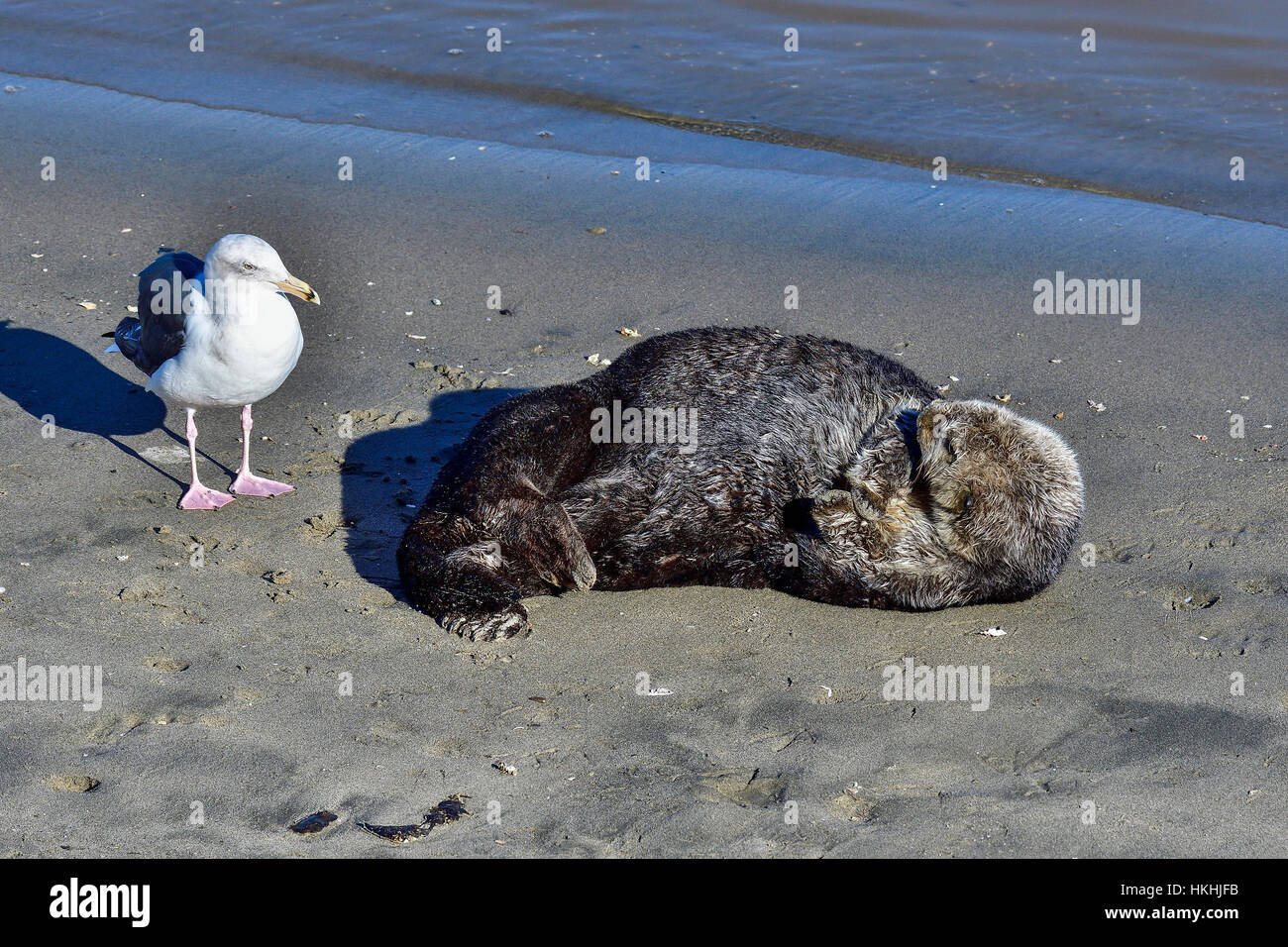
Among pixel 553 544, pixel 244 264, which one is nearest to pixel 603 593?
pixel 553 544

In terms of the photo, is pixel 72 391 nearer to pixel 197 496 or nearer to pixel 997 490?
pixel 197 496

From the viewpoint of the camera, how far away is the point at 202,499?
6.55 m

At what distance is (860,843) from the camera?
416 centimetres

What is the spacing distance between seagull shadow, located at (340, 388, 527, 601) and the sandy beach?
0.03 meters

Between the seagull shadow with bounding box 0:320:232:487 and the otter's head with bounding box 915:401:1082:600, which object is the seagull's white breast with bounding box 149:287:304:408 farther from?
the otter's head with bounding box 915:401:1082:600

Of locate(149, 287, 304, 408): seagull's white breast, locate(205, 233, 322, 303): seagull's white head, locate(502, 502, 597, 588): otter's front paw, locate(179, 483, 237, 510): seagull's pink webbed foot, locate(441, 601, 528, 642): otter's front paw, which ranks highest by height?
locate(205, 233, 322, 303): seagull's white head

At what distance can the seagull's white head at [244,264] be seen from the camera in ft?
20.5

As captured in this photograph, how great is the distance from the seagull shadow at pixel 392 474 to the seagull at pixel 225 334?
42cm

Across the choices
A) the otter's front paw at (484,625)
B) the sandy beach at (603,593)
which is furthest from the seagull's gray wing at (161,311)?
the otter's front paw at (484,625)

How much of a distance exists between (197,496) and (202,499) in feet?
0.10

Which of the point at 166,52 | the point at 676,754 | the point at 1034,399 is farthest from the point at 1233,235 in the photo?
the point at 166,52

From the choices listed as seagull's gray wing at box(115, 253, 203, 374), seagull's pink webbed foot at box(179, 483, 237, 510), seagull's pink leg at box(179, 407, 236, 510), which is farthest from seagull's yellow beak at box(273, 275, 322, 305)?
seagull's pink webbed foot at box(179, 483, 237, 510)

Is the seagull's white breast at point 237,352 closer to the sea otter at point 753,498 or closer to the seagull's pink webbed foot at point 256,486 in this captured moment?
the seagull's pink webbed foot at point 256,486

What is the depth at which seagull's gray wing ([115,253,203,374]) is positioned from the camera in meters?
6.53
